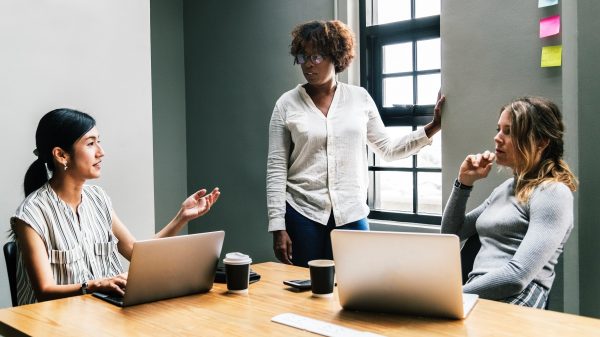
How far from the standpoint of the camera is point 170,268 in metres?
1.52

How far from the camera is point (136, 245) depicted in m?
1.42

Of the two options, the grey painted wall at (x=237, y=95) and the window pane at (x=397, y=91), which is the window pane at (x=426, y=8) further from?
the grey painted wall at (x=237, y=95)

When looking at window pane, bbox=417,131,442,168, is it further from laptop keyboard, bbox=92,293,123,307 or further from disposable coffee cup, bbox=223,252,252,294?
laptop keyboard, bbox=92,293,123,307

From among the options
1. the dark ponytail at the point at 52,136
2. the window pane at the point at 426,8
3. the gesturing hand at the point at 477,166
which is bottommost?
the gesturing hand at the point at 477,166

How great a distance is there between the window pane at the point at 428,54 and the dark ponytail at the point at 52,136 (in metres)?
1.87

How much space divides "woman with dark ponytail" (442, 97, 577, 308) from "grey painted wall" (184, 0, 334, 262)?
5.66ft

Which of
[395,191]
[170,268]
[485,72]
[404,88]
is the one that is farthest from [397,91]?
[170,268]

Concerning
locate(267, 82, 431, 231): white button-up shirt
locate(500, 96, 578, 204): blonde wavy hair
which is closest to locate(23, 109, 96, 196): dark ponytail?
locate(267, 82, 431, 231): white button-up shirt

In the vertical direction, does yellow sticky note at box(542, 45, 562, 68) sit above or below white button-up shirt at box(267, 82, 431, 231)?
above

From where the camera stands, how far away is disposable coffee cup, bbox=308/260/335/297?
154 cm

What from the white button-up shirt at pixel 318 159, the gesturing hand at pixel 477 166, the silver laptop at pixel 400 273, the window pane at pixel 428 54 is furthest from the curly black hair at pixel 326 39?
the silver laptop at pixel 400 273

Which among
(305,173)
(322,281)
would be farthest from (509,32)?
(322,281)

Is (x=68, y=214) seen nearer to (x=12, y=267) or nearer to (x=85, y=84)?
(x=12, y=267)

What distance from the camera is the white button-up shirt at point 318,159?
251 cm
